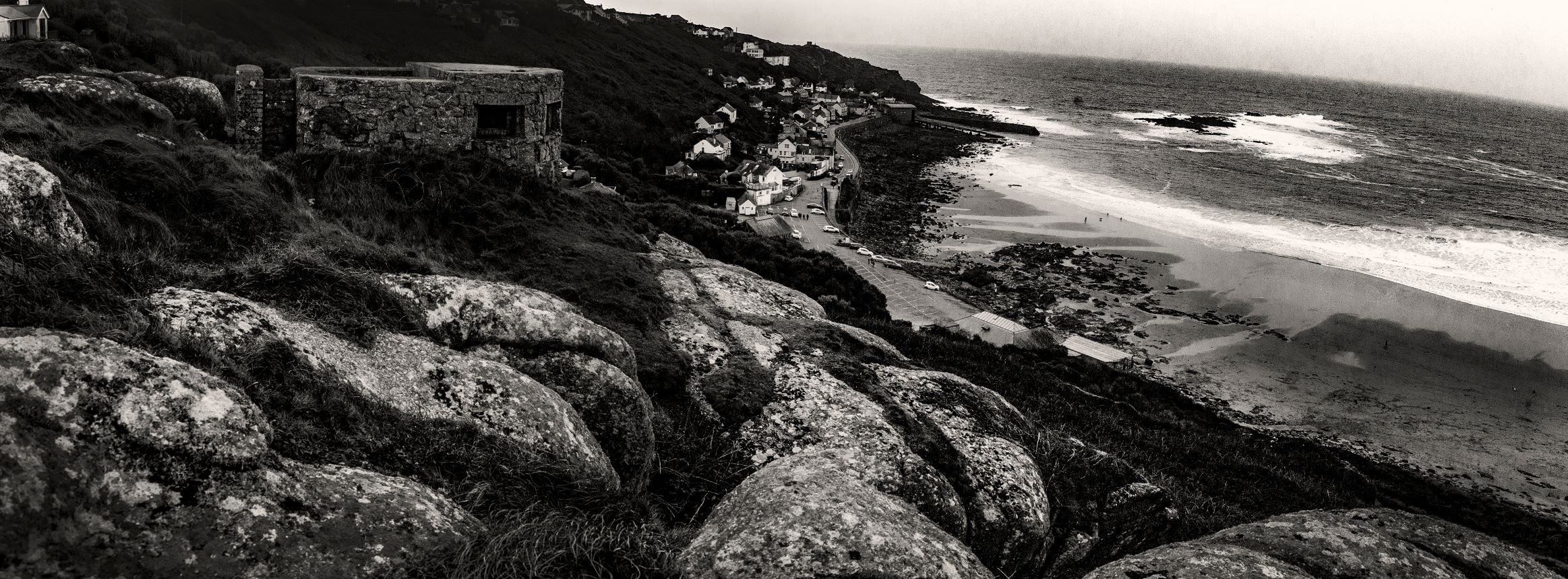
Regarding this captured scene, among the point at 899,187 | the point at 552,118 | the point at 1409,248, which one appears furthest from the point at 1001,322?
the point at 899,187

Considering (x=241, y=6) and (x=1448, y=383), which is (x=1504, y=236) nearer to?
(x=1448, y=383)

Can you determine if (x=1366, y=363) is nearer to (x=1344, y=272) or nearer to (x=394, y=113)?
(x=1344, y=272)

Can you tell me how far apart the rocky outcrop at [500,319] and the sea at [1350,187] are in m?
40.1

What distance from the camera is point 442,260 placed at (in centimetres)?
905

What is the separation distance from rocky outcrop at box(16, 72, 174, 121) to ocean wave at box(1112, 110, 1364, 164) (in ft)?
285

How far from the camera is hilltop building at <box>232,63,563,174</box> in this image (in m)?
11.3

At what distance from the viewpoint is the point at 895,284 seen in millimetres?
35125

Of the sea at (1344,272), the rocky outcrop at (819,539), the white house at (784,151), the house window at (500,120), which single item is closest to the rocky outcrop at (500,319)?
the rocky outcrop at (819,539)

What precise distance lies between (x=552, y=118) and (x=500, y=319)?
24.6ft

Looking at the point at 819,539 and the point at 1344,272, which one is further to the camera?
the point at 1344,272

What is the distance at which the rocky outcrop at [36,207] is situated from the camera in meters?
5.06

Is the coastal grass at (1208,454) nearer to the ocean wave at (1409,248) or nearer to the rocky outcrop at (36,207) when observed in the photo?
the rocky outcrop at (36,207)

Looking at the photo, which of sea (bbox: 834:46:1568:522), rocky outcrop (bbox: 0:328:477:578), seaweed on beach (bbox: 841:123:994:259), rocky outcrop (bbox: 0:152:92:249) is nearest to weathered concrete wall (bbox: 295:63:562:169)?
rocky outcrop (bbox: 0:152:92:249)

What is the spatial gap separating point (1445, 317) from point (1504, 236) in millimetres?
22614
